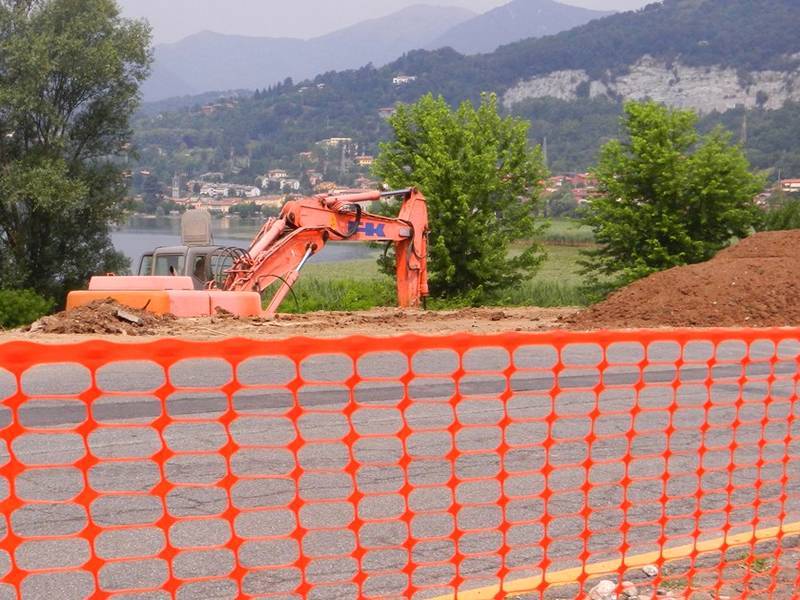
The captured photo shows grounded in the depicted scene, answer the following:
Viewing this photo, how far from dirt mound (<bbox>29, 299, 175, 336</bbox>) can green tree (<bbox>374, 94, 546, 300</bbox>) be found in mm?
16385

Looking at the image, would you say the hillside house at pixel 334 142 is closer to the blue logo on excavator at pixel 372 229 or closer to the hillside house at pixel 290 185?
the hillside house at pixel 290 185

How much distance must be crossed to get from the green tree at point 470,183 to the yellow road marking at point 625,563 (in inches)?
1021

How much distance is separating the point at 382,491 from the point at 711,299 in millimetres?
14802

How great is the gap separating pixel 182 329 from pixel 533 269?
65.9 ft

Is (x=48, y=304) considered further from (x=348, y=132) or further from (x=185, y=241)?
(x=348, y=132)

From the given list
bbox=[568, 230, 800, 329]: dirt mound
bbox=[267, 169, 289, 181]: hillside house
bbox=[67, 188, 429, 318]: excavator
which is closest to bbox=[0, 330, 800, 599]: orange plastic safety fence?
bbox=[67, 188, 429, 318]: excavator

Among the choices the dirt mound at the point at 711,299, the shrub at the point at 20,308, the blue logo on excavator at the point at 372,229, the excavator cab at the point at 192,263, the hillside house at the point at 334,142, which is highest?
the hillside house at the point at 334,142

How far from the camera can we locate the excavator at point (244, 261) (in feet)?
57.9

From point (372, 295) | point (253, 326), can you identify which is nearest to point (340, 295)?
point (372, 295)

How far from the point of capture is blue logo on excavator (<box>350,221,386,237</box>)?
22.2 metres

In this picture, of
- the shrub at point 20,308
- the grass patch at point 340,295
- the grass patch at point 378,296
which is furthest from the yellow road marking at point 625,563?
the shrub at point 20,308

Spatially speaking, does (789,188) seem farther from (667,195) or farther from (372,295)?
(372,295)

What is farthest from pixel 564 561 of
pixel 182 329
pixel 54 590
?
pixel 182 329

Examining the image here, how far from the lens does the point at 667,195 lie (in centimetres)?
3120
